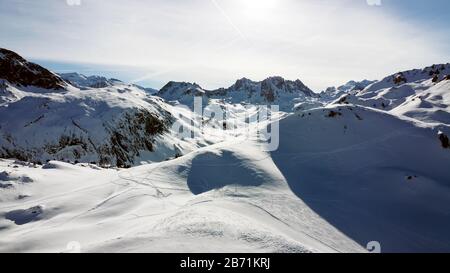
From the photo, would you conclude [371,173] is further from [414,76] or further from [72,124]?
[414,76]

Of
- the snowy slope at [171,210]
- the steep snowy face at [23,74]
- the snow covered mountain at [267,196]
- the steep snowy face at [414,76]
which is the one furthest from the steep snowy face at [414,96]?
the steep snowy face at [23,74]

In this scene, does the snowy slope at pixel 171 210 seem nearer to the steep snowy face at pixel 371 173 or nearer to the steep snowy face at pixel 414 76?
the steep snowy face at pixel 371 173

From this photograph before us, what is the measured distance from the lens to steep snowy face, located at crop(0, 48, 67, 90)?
11954 centimetres

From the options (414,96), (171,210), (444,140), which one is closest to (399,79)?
(414,96)

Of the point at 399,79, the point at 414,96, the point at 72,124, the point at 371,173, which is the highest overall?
the point at 399,79

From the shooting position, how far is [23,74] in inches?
4847

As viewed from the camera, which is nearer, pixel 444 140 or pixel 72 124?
pixel 444 140

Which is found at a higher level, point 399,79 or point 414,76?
point 414,76

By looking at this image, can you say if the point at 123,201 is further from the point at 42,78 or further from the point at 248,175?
the point at 42,78

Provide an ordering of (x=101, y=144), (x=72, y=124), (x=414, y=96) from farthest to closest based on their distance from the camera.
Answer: (x=72, y=124), (x=101, y=144), (x=414, y=96)

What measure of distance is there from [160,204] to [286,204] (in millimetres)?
8304

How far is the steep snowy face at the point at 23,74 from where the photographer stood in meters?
120

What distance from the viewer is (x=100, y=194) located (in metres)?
22.4
